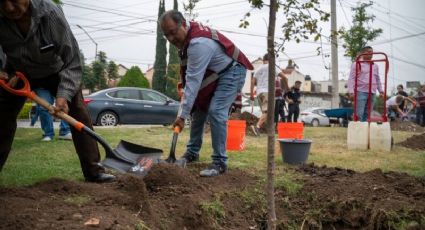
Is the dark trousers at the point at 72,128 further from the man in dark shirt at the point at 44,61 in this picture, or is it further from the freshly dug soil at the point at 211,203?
the freshly dug soil at the point at 211,203

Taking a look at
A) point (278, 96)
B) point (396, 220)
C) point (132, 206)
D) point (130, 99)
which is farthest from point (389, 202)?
point (130, 99)

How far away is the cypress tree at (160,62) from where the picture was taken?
29000 millimetres

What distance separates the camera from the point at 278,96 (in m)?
10.9

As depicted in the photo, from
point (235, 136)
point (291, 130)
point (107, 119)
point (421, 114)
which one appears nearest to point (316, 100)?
point (421, 114)

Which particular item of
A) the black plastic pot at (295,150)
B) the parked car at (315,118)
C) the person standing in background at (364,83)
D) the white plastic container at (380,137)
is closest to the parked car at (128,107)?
the person standing in background at (364,83)

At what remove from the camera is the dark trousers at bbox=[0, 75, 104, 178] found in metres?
3.68

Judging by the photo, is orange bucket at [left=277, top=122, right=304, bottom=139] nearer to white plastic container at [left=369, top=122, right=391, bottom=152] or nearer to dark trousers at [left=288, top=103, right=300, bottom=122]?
white plastic container at [left=369, top=122, right=391, bottom=152]

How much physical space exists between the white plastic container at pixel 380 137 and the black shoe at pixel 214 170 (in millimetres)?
3597

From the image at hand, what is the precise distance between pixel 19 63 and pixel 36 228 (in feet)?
5.50

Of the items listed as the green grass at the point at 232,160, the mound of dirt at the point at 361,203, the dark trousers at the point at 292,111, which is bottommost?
the mound of dirt at the point at 361,203

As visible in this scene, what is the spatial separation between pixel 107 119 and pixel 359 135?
8694 mm

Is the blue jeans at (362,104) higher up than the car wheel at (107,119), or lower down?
higher up

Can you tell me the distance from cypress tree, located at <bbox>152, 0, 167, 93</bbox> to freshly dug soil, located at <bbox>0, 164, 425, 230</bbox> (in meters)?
24.9

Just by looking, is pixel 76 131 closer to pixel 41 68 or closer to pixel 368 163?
pixel 41 68
